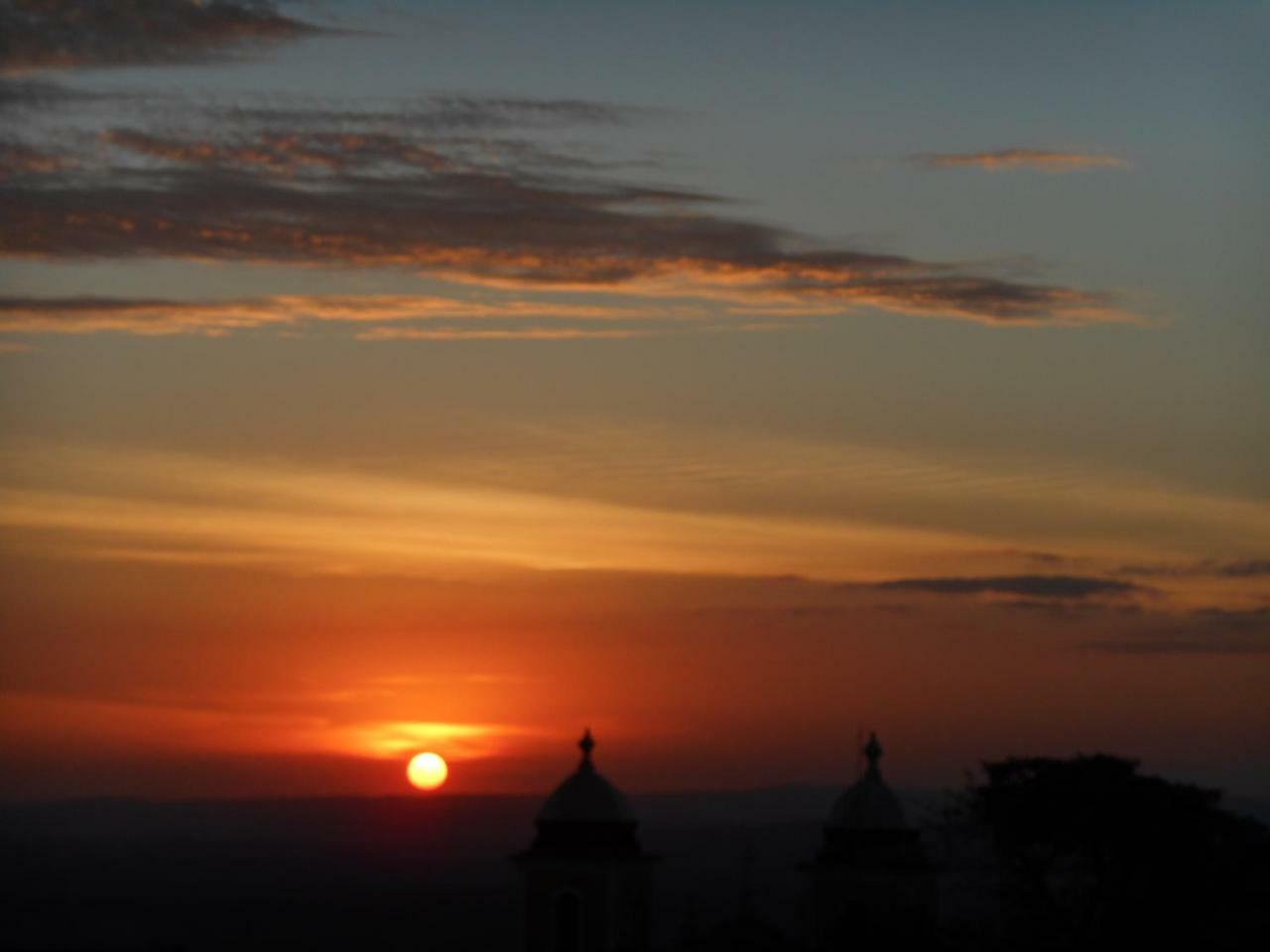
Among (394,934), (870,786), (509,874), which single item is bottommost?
(870,786)

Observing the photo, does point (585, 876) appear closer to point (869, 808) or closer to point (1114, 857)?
point (869, 808)

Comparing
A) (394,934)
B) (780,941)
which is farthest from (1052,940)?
(394,934)

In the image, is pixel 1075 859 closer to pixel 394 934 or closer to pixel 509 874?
pixel 394 934

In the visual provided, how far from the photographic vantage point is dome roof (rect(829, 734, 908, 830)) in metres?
69.6

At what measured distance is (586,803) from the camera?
6844cm

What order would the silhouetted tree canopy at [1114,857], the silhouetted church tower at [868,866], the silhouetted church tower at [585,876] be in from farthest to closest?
the silhouetted tree canopy at [1114,857], the silhouetted church tower at [868,866], the silhouetted church tower at [585,876]

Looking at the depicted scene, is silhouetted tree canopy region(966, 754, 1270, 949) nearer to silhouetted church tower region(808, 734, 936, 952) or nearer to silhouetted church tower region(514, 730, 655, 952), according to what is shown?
silhouetted church tower region(808, 734, 936, 952)

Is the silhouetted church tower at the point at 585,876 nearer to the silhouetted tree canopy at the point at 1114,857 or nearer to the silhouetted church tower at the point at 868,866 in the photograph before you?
the silhouetted church tower at the point at 868,866

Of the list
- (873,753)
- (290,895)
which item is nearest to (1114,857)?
(873,753)

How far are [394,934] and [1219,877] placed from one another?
6872cm

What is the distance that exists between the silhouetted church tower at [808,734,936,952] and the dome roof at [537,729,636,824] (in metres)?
5.29

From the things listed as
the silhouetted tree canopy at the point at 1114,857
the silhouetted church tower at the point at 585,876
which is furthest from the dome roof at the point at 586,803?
the silhouetted tree canopy at the point at 1114,857

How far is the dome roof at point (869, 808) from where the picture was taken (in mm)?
69625

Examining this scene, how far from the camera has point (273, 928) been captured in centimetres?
13850
